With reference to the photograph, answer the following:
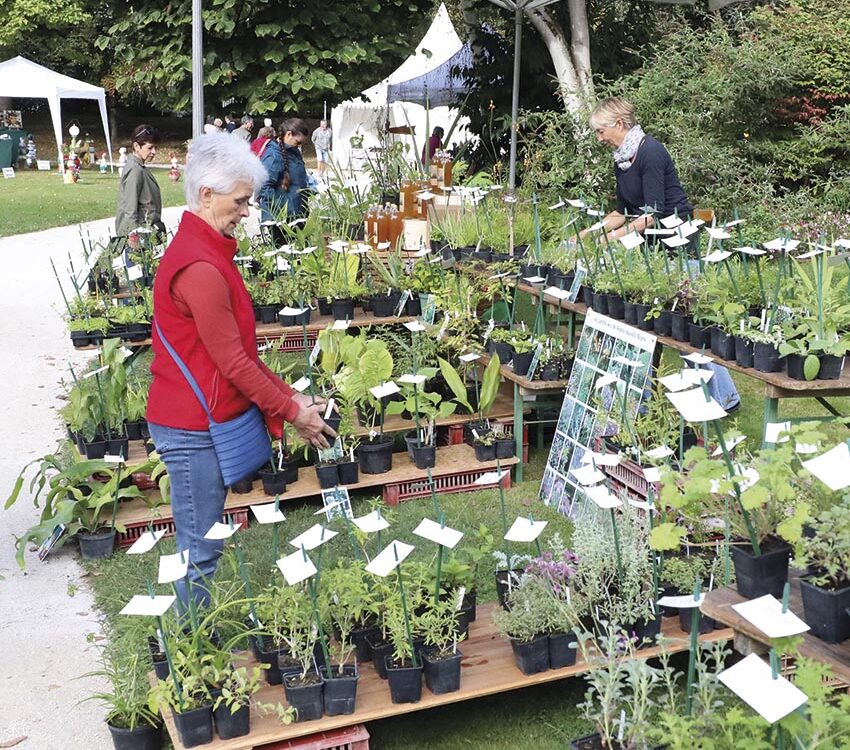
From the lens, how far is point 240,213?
2922mm

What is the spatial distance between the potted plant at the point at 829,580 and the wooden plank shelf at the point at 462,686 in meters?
0.54

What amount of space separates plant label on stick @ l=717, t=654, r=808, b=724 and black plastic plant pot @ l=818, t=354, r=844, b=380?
1.88m

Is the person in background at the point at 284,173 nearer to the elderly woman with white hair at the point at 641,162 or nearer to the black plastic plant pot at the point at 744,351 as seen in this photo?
the elderly woman with white hair at the point at 641,162

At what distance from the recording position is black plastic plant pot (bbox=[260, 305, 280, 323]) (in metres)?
5.80

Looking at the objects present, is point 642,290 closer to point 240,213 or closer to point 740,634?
point 240,213

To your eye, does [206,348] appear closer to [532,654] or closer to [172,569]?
[172,569]

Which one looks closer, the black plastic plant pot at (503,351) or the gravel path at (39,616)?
the gravel path at (39,616)

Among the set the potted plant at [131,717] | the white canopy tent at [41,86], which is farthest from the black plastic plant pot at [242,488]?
the white canopy tent at [41,86]

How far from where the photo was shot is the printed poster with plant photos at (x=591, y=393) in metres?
4.32

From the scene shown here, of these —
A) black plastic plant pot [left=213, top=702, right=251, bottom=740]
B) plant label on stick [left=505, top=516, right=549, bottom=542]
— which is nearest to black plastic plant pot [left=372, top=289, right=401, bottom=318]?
plant label on stick [left=505, top=516, right=549, bottom=542]

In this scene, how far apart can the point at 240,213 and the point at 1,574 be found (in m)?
2.14

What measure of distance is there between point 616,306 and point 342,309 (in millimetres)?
1682

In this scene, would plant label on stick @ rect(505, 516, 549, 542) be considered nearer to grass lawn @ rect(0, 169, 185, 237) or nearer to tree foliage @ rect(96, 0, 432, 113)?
tree foliage @ rect(96, 0, 432, 113)

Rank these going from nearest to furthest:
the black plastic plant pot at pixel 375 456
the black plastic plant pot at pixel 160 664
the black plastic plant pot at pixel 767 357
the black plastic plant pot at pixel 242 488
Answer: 1. the black plastic plant pot at pixel 160 664
2. the black plastic plant pot at pixel 767 357
3. the black plastic plant pot at pixel 242 488
4. the black plastic plant pot at pixel 375 456
